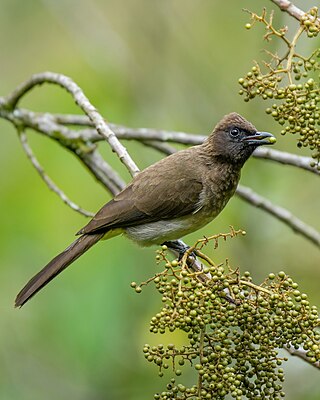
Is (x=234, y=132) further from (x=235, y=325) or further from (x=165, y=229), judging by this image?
(x=235, y=325)

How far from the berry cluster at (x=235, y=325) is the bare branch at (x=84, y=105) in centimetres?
134

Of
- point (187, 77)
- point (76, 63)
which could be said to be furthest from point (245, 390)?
point (76, 63)

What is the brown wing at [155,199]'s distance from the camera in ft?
15.2

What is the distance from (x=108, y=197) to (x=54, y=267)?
1.71 metres

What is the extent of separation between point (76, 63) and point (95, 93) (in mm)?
1901

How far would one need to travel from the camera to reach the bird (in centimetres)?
463

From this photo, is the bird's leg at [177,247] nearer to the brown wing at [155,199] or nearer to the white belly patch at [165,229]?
the white belly patch at [165,229]

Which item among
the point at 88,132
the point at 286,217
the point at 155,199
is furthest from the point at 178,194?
the point at 88,132

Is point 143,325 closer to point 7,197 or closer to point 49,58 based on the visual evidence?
point 7,197

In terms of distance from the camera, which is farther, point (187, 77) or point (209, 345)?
point (187, 77)

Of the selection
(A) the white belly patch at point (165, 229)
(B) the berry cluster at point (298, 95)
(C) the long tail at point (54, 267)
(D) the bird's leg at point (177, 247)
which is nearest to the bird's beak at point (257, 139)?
(A) the white belly patch at point (165, 229)

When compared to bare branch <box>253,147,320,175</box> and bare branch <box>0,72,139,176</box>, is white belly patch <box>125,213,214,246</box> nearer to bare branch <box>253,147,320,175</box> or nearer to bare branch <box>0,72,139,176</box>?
bare branch <box>253,147,320,175</box>

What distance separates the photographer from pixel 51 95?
20.9ft

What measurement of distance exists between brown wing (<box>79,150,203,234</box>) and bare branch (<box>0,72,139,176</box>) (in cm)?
56
